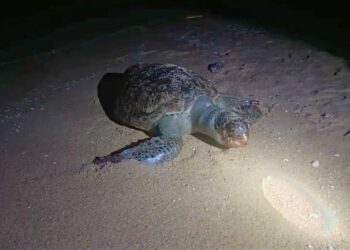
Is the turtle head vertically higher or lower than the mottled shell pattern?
lower

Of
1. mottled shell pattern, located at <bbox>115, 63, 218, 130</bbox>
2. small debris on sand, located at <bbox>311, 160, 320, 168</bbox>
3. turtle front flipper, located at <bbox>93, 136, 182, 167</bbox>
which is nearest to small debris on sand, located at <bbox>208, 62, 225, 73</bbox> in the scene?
mottled shell pattern, located at <bbox>115, 63, 218, 130</bbox>

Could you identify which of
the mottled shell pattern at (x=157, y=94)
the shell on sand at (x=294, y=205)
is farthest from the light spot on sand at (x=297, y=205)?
the mottled shell pattern at (x=157, y=94)

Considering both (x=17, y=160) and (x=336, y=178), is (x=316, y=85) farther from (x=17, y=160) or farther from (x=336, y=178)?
(x=17, y=160)

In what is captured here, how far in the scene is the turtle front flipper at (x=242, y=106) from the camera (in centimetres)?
396

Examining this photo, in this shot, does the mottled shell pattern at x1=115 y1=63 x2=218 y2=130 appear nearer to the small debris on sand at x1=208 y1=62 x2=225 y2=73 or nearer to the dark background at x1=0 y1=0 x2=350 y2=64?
the small debris on sand at x1=208 y1=62 x2=225 y2=73

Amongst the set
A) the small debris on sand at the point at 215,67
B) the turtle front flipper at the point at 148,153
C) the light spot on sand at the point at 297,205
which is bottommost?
the light spot on sand at the point at 297,205

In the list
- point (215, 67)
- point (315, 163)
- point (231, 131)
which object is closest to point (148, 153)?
point (231, 131)

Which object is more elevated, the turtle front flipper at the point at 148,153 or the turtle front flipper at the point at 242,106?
the turtle front flipper at the point at 242,106

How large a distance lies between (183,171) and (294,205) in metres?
0.97

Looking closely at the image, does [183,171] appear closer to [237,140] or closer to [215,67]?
[237,140]

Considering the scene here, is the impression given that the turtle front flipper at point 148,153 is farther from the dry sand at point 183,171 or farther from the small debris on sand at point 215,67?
the small debris on sand at point 215,67

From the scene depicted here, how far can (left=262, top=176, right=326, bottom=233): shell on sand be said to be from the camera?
8.88 ft

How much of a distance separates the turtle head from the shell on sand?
0.45 m

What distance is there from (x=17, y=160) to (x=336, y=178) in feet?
9.68
